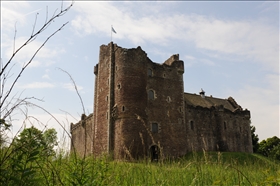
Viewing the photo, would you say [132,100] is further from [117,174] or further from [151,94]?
[117,174]

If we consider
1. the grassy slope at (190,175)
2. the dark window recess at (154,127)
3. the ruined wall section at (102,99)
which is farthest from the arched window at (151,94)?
the grassy slope at (190,175)

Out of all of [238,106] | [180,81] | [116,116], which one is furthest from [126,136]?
[238,106]

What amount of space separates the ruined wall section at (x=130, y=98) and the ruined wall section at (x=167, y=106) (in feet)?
4.84

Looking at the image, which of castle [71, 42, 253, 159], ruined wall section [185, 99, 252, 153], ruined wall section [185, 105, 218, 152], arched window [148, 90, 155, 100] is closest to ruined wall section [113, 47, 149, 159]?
castle [71, 42, 253, 159]

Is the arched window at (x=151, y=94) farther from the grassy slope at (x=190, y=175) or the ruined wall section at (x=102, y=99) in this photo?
the grassy slope at (x=190, y=175)

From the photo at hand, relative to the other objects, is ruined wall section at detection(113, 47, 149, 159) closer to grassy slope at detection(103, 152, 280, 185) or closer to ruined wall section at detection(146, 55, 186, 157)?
ruined wall section at detection(146, 55, 186, 157)

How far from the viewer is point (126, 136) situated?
23141mm

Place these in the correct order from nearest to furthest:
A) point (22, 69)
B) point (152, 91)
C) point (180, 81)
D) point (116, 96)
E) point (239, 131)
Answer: point (22, 69)
point (116, 96)
point (152, 91)
point (180, 81)
point (239, 131)

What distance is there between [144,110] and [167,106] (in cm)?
340

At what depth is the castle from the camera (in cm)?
2370

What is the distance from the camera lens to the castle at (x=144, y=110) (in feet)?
77.8

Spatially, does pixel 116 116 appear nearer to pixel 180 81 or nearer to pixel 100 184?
pixel 180 81

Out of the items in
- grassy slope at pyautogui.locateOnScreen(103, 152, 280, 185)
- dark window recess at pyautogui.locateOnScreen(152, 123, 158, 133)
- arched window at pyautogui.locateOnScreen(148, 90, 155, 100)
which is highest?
arched window at pyautogui.locateOnScreen(148, 90, 155, 100)

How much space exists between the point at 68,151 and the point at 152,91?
21426 mm
